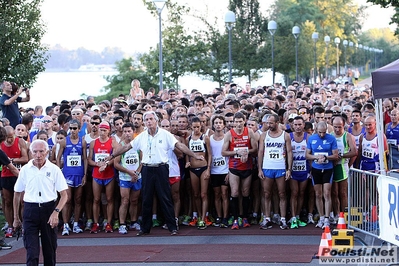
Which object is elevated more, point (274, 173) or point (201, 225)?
point (274, 173)

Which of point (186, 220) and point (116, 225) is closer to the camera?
point (116, 225)

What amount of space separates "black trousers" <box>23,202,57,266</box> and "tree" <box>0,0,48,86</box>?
1260cm

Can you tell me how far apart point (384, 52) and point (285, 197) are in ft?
475

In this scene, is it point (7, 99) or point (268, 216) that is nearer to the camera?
point (268, 216)

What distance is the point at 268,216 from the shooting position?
13430 millimetres

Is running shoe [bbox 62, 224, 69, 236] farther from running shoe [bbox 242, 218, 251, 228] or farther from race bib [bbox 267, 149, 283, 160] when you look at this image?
race bib [bbox 267, 149, 283, 160]

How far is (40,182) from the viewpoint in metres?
9.66

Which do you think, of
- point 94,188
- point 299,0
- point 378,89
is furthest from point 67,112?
point 299,0

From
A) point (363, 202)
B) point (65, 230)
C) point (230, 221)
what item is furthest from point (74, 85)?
point (363, 202)

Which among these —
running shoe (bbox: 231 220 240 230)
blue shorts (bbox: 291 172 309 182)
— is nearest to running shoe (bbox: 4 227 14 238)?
running shoe (bbox: 231 220 240 230)

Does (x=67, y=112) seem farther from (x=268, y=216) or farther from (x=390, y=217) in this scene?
(x=390, y=217)

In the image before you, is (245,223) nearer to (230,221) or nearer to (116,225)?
(230,221)

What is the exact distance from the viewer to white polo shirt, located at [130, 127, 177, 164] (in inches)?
505

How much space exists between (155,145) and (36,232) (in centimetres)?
355
